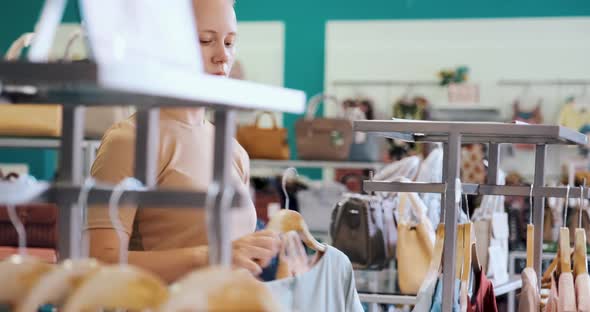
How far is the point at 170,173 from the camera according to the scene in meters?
2.06

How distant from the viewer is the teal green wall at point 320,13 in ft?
28.0

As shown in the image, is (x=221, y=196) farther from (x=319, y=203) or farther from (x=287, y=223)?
(x=319, y=203)

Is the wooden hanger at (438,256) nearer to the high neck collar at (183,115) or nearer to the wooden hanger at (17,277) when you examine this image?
the high neck collar at (183,115)

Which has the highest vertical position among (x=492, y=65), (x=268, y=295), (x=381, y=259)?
(x=492, y=65)

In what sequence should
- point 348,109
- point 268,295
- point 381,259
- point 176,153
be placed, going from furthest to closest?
point 348,109, point 381,259, point 176,153, point 268,295

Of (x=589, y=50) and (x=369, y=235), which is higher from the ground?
(x=589, y=50)

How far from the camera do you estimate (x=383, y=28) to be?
8.80m

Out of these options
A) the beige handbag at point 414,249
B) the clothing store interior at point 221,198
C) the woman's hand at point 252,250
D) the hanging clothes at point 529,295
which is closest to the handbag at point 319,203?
the clothing store interior at point 221,198

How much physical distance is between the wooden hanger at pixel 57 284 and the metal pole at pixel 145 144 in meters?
0.30

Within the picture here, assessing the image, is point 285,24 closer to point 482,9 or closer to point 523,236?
point 482,9

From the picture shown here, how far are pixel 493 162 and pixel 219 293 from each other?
1.97 m

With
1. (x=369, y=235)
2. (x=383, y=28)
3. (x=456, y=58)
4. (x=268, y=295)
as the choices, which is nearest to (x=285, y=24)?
(x=383, y=28)

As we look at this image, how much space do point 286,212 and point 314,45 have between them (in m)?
6.89

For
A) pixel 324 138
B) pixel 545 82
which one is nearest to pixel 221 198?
pixel 324 138
